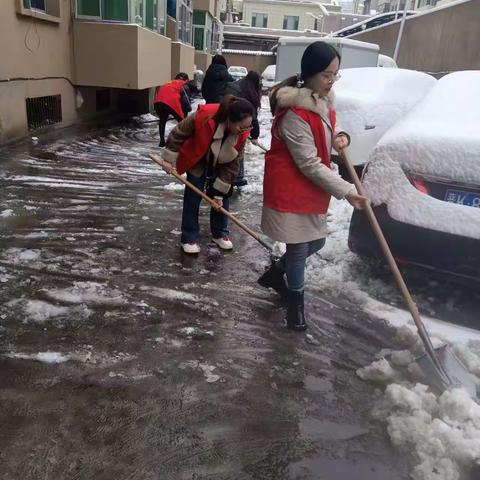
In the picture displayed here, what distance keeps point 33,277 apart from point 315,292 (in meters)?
2.05

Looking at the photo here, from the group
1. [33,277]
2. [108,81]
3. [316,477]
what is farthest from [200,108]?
[108,81]

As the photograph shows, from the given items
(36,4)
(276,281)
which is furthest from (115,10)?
(276,281)

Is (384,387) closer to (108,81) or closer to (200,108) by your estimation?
(200,108)

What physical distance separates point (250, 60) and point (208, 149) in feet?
148

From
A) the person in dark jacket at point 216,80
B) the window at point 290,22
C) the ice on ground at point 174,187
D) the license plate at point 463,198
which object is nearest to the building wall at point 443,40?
the person in dark jacket at point 216,80

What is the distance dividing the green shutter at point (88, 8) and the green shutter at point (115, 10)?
143 mm

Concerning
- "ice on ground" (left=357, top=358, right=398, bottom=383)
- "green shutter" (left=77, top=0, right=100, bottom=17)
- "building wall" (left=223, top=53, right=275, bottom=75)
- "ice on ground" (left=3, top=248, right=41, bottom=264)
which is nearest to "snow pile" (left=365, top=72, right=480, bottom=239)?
"ice on ground" (left=357, top=358, right=398, bottom=383)

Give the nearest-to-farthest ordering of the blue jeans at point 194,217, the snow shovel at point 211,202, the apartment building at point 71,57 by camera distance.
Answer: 1. the snow shovel at point 211,202
2. the blue jeans at point 194,217
3. the apartment building at point 71,57

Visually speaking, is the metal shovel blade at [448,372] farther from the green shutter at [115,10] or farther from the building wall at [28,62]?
the green shutter at [115,10]

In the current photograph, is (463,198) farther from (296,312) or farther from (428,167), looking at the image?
(296,312)

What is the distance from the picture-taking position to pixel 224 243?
14.5ft

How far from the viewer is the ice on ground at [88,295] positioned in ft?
10.8

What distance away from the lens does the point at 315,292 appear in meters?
3.69

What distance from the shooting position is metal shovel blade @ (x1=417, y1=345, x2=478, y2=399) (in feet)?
8.46
